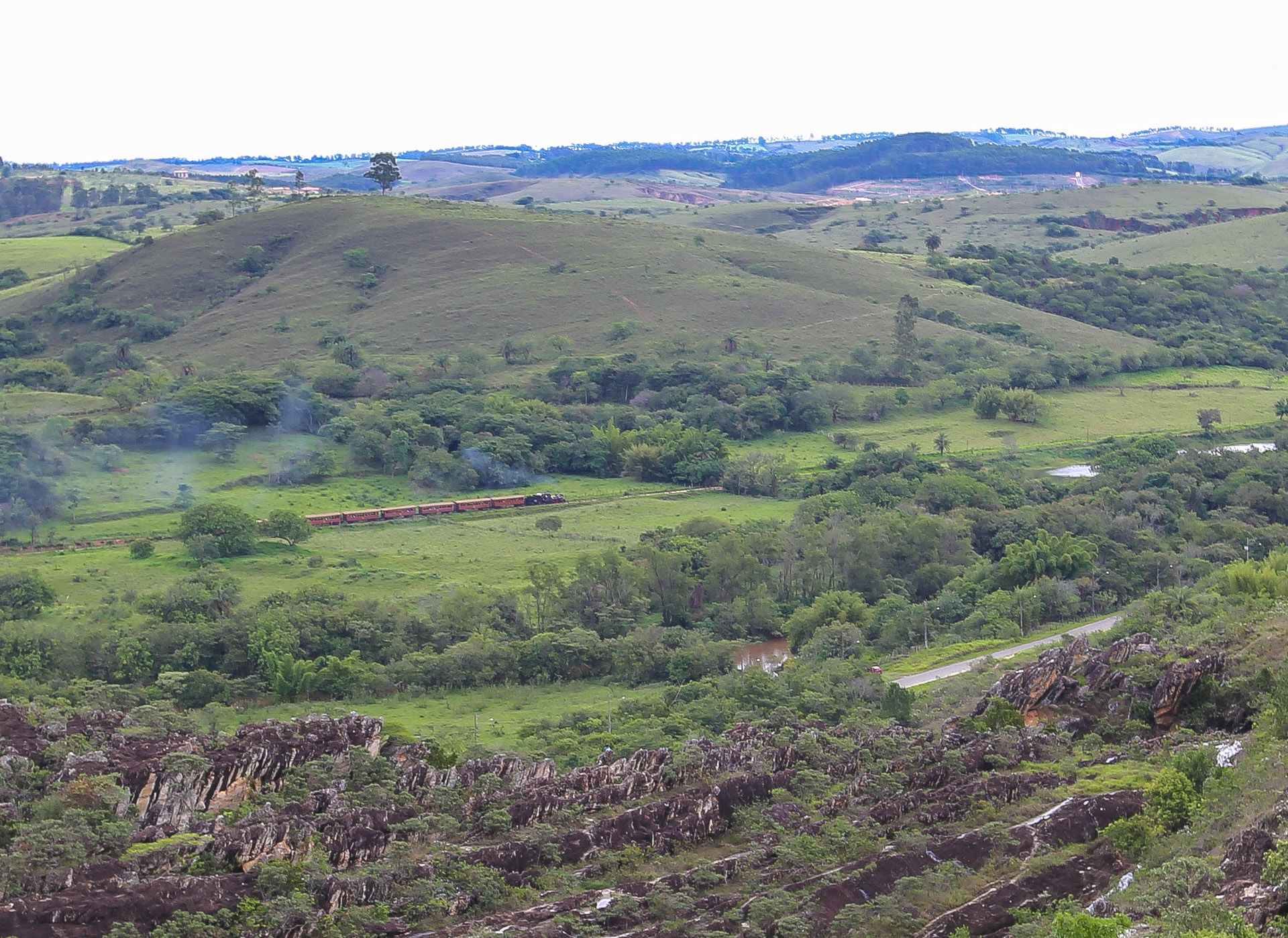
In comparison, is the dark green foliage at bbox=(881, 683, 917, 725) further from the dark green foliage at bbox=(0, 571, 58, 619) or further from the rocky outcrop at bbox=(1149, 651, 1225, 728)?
the dark green foliage at bbox=(0, 571, 58, 619)

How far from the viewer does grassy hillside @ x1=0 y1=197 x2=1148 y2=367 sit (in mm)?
113750

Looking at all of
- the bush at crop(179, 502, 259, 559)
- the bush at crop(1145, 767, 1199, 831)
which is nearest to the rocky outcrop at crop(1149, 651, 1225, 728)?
the bush at crop(1145, 767, 1199, 831)

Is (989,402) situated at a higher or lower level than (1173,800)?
lower

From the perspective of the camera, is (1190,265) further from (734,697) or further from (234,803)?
(234,803)

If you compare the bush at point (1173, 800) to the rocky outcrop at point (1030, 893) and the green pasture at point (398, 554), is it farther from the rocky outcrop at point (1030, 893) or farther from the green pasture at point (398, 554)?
the green pasture at point (398, 554)

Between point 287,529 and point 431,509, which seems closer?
point 287,529

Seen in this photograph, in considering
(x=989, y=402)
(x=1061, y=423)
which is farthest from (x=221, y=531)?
(x=1061, y=423)

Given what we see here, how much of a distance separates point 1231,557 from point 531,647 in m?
29.9

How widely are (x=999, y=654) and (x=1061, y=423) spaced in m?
49.5

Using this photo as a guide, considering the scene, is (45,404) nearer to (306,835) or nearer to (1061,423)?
(1061,423)

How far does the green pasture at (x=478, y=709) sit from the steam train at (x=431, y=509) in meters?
23.9

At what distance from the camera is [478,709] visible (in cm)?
4625

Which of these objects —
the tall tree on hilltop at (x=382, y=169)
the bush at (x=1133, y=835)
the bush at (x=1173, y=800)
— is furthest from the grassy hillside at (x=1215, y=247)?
the bush at (x=1133, y=835)

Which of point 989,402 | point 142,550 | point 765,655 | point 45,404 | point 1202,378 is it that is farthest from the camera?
point 1202,378
